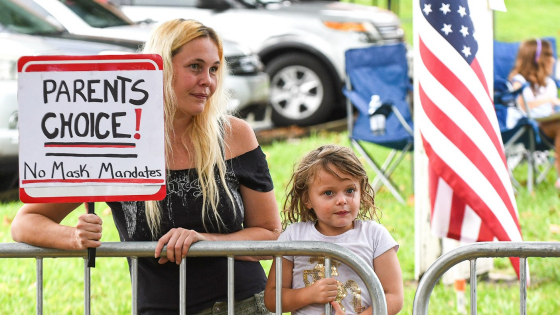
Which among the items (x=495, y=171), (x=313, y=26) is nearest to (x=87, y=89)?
(x=495, y=171)

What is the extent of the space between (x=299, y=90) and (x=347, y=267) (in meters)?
7.84

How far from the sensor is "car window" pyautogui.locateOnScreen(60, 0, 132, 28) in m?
8.48

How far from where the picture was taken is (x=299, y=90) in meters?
10.3

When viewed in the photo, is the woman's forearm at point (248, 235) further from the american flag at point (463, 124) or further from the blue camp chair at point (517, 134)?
the blue camp chair at point (517, 134)

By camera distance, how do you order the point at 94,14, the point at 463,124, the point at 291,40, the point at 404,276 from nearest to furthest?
the point at 463,124, the point at 404,276, the point at 94,14, the point at 291,40

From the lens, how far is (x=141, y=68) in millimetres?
2379

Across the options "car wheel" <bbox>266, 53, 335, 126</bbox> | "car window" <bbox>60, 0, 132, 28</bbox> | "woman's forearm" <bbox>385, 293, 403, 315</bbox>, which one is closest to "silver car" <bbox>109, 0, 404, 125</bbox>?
"car wheel" <bbox>266, 53, 335, 126</bbox>

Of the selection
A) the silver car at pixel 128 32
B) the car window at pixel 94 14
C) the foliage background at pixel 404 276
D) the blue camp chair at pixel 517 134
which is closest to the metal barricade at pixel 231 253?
the foliage background at pixel 404 276

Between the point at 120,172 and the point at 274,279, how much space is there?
23.3 inches

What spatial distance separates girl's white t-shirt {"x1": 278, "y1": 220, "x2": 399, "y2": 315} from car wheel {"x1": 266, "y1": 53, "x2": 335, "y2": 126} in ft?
25.1

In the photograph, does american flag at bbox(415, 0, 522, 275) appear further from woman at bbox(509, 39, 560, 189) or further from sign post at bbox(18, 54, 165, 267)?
woman at bbox(509, 39, 560, 189)

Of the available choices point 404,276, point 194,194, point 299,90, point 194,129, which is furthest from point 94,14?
point 194,194

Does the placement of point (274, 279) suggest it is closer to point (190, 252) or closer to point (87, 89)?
point (190, 252)

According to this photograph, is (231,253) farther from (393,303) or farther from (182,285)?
(393,303)
